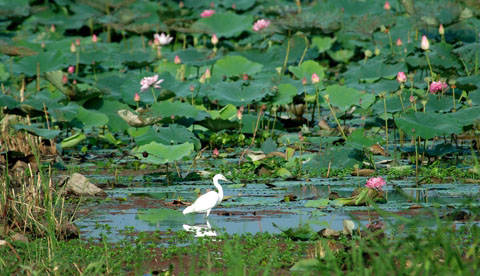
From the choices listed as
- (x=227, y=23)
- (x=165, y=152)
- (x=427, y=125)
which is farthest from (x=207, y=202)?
(x=227, y=23)

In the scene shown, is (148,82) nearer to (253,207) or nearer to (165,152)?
(165,152)

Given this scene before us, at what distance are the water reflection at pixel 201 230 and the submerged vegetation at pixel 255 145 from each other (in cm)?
2

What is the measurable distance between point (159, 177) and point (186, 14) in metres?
7.33

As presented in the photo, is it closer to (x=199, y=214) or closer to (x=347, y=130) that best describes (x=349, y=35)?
(x=347, y=130)

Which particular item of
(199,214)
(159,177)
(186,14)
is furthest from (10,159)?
(186,14)

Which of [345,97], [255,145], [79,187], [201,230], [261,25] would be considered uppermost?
[261,25]

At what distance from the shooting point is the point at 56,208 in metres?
5.10

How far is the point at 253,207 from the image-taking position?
18.8ft

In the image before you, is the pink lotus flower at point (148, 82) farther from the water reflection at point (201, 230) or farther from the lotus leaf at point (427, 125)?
the water reflection at point (201, 230)

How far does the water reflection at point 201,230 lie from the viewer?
5.04 m

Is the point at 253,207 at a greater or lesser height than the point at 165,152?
lesser

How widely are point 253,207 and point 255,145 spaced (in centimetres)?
256

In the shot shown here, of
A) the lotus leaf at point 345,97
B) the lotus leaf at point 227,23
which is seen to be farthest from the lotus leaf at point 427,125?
the lotus leaf at point 227,23

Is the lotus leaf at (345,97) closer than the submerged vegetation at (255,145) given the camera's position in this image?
No
